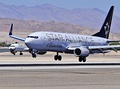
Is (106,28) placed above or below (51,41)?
above

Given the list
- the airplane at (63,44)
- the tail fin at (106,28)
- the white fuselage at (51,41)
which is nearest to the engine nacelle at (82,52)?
the airplane at (63,44)

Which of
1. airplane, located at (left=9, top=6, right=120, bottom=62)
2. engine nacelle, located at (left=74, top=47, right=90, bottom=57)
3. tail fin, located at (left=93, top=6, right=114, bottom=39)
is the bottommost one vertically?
engine nacelle, located at (left=74, top=47, right=90, bottom=57)

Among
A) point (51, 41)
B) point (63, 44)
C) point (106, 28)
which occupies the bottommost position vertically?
point (63, 44)

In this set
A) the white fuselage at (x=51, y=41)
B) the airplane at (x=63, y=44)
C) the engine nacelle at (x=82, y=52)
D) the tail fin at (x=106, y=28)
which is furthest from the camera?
the tail fin at (x=106, y=28)

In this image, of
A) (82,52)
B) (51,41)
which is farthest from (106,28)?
(82,52)

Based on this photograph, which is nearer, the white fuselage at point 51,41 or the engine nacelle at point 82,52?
the engine nacelle at point 82,52

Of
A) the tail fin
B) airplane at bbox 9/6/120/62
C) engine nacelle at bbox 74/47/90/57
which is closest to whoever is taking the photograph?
engine nacelle at bbox 74/47/90/57

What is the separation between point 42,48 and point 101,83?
1353 inches

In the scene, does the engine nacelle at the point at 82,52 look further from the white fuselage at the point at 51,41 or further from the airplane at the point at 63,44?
the white fuselage at the point at 51,41

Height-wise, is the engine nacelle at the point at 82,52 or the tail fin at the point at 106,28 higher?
the tail fin at the point at 106,28

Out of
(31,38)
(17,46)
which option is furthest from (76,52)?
(17,46)

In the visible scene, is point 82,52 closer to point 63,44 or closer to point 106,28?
point 63,44

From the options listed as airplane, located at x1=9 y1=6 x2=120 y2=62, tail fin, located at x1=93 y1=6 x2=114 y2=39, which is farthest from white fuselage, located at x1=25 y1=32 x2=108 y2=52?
tail fin, located at x1=93 y1=6 x2=114 y2=39

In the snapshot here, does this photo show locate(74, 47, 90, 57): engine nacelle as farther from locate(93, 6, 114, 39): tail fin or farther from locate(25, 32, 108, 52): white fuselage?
locate(93, 6, 114, 39): tail fin
